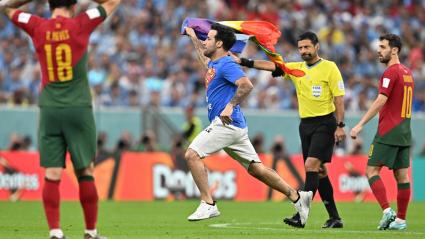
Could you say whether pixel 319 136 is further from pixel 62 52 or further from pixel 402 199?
pixel 62 52

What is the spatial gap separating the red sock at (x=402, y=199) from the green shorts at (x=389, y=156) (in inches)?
10.7

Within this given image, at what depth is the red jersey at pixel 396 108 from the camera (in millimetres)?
13883

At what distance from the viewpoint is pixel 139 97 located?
86.5 feet

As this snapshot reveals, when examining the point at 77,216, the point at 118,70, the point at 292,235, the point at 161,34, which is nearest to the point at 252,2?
the point at 161,34

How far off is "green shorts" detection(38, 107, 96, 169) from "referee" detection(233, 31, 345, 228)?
146 inches

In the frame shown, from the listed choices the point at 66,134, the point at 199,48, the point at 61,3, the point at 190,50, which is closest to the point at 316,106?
the point at 199,48

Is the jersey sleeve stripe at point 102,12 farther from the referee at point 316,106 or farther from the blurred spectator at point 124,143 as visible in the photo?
the blurred spectator at point 124,143

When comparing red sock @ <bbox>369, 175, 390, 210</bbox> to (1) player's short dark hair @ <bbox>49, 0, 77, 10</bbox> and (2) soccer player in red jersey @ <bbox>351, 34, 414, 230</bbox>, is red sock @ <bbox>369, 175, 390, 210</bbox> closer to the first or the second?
(2) soccer player in red jersey @ <bbox>351, 34, 414, 230</bbox>

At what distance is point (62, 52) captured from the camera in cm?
1018

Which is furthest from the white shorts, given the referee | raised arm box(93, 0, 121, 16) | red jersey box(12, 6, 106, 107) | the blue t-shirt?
raised arm box(93, 0, 121, 16)

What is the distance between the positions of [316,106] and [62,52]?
15.1 feet

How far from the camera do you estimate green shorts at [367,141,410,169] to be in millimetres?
13992

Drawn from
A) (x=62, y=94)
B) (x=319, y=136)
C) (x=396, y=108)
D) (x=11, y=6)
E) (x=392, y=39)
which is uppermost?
(x=11, y=6)

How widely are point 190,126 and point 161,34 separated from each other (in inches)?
216
